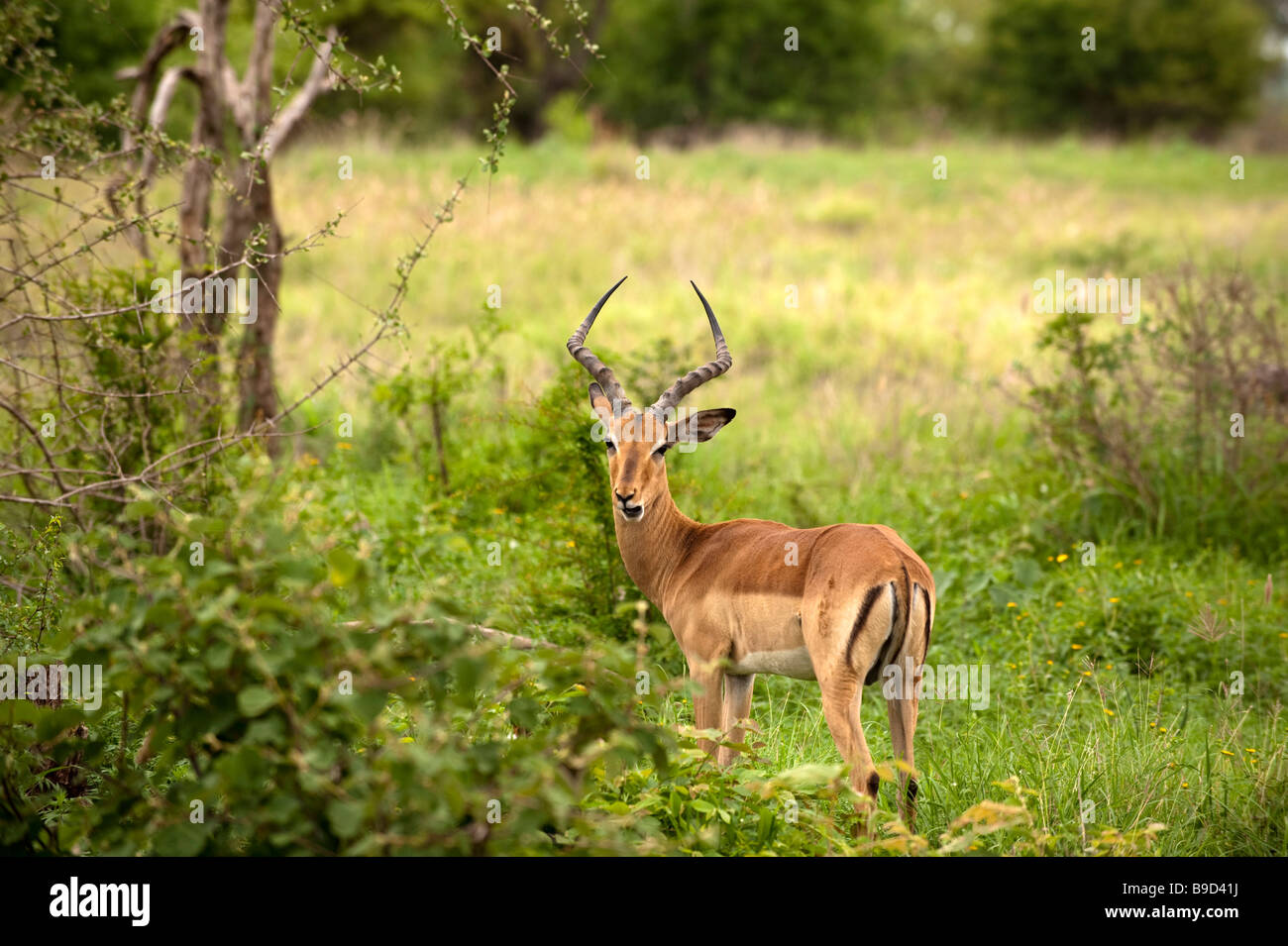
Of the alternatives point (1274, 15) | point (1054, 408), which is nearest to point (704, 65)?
point (1274, 15)

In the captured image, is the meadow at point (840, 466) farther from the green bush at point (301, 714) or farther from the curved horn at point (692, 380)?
the curved horn at point (692, 380)

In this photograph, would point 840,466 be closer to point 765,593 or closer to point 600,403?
point 600,403

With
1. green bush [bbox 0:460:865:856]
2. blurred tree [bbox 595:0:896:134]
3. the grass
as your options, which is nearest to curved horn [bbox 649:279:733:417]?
the grass

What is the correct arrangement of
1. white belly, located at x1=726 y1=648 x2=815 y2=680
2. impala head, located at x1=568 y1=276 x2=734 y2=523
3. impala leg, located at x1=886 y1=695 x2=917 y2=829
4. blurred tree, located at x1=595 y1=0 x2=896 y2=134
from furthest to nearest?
blurred tree, located at x1=595 y1=0 x2=896 y2=134
impala head, located at x1=568 y1=276 x2=734 y2=523
white belly, located at x1=726 y1=648 x2=815 y2=680
impala leg, located at x1=886 y1=695 x2=917 y2=829

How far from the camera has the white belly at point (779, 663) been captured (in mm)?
4578

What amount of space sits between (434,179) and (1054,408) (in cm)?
1367

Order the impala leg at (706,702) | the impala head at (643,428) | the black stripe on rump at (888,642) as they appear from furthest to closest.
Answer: the impala head at (643,428) → the impala leg at (706,702) → the black stripe on rump at (888,642)

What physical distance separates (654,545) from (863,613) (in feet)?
4.45

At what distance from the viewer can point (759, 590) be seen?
15.3ft

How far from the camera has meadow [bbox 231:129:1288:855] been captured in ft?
15.7


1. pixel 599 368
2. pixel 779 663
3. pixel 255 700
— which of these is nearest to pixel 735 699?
pixel 779 663

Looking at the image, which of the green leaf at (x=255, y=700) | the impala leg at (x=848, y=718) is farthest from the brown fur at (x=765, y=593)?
the green leaf at (x=255, y=700)

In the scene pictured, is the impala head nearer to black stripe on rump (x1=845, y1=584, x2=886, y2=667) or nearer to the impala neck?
the impala neck
